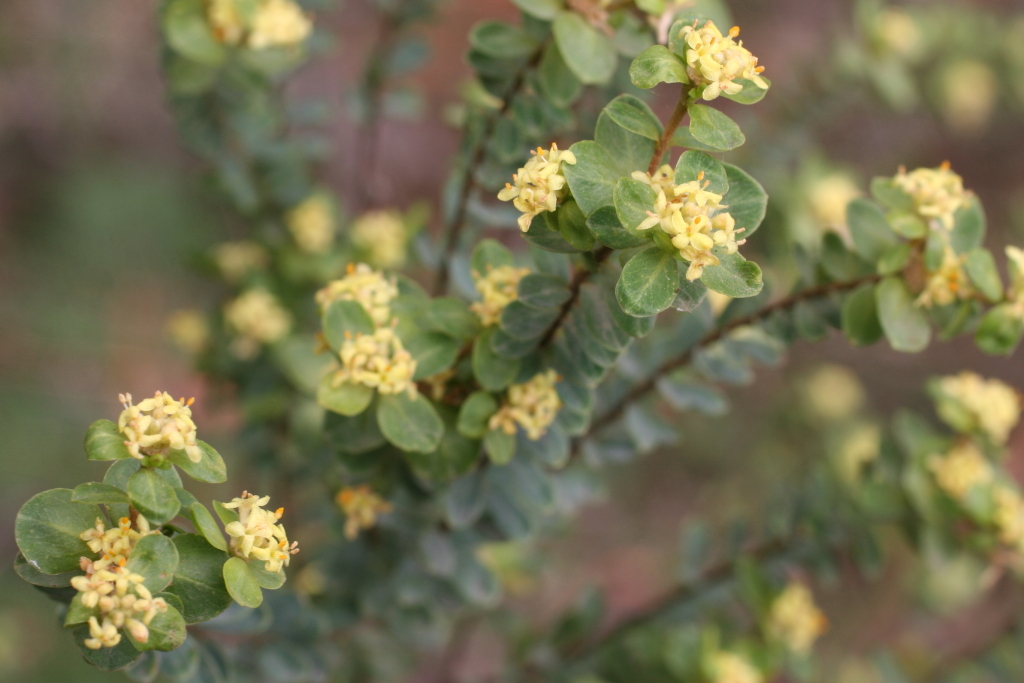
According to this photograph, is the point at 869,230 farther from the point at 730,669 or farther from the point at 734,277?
the point at 730,669

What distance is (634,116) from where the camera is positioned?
1221mm

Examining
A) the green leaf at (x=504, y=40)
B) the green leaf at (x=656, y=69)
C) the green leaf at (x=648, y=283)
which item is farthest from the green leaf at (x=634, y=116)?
the green leaf at (x=504, y=40)

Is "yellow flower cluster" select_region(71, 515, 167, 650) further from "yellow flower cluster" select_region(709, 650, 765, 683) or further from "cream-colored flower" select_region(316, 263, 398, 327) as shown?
"yellow flower cluster" select_region(709, 650, 765, 683)

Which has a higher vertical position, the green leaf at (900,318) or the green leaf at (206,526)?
the green leaf at (900,318)

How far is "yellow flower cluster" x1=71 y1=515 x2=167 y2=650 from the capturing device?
3.42 feet

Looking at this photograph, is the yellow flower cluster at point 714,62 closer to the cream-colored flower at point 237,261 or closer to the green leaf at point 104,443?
the green leaf at point 104,443

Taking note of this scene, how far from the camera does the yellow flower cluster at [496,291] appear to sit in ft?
4.69

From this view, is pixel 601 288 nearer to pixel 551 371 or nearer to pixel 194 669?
pixel 551 371

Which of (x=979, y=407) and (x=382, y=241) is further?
(x=382, y=241)

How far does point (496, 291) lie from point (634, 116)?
40cm

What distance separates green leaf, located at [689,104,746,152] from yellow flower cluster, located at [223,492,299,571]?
78 centimetres

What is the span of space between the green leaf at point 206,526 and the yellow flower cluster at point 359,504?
52cm

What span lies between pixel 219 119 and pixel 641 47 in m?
1.21

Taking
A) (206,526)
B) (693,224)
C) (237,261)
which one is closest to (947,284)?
(693,224)
